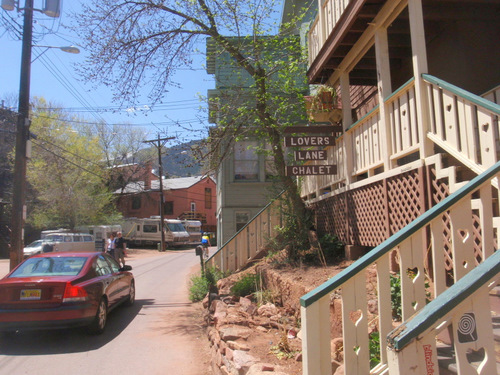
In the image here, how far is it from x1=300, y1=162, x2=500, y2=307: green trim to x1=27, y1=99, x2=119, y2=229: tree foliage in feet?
94.5

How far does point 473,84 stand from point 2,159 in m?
33.6

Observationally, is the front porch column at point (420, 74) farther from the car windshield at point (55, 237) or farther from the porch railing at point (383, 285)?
the car windshield at point (55, 237)

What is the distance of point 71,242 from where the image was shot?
82.3 ft

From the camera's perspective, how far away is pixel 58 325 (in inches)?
259

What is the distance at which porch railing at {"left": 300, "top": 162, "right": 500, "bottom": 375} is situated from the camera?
2.96 metres

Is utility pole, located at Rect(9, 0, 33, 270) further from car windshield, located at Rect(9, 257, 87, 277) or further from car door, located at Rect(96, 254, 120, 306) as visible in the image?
car door, located at Rect(96, 254, 120, 306)

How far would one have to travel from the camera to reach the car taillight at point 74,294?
6680mm

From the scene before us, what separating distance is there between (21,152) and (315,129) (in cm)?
797

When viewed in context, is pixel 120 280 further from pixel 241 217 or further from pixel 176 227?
pixel 176 227

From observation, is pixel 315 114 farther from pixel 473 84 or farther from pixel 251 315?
pixel 251 315

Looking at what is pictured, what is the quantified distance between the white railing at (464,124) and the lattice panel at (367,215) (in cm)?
149

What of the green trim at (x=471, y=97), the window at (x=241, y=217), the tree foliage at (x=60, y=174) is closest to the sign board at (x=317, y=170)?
the green trim at (x=471, y=97)

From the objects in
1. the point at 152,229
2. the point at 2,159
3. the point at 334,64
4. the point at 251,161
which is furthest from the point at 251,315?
the point at 152,229

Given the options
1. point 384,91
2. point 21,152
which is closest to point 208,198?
point 21,152
